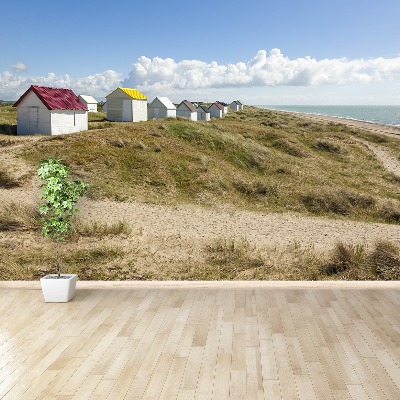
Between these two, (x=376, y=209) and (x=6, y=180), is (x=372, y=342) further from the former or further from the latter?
(x=6, y=180)

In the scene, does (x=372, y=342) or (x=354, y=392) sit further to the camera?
(x=372, y=342)

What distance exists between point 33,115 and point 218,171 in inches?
703

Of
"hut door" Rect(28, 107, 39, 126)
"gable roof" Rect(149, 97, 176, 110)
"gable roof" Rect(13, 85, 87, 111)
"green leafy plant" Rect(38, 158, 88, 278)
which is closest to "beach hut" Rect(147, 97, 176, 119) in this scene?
"gable roof" Rect(149, 97, 176, 110)

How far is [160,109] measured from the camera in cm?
5703

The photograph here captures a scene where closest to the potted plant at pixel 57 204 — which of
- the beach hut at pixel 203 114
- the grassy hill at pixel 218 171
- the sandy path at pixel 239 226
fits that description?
the sandy path at pixel 239 226

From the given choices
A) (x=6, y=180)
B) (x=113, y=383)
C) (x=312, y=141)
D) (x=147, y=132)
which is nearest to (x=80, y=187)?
(x=113, y=383)

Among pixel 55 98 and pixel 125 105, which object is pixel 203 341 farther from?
pixel 125 105

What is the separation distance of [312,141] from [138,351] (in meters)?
43.0

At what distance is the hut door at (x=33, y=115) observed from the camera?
1437 inches

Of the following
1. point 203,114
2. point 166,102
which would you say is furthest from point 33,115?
point 203,114

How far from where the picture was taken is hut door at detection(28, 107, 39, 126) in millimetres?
36500

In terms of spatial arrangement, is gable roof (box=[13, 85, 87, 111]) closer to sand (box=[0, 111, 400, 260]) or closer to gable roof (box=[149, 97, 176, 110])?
sand (box=[0, 111, 400, 260])

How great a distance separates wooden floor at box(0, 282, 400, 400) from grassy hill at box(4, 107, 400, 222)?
51.5 feet

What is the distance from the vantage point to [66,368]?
5.66 m
